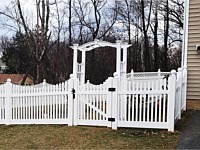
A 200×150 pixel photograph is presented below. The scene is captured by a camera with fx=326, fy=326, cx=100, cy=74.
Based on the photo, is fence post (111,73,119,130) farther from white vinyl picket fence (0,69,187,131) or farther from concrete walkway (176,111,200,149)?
concrete walkway (176,111,200,149)

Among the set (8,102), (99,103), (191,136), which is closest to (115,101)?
(99,103)

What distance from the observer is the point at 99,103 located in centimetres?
835

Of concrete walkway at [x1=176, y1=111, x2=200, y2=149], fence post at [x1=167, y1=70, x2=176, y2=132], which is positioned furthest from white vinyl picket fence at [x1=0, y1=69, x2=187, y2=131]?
concrete walkway at [x1=176, y1=111, x2=200, y2=149]

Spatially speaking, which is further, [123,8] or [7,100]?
[123,8]

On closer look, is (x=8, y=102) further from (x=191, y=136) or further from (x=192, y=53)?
(x=192, y=53)

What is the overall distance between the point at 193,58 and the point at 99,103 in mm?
3603

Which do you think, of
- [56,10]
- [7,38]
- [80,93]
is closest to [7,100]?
[80,93]

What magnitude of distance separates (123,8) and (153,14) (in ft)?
8.92

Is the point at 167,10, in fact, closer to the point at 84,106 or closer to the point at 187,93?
the point at 187,93

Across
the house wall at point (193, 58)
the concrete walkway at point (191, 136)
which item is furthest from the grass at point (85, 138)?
the house wall at point (193, 58)

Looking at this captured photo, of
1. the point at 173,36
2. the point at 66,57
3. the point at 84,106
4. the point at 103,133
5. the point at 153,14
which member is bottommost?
the point at 103,133

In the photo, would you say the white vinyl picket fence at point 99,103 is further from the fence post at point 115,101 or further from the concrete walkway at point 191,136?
the concrete walkway at point 191,136

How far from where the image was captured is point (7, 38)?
3341 centimetres

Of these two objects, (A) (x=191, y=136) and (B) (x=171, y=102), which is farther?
(B) (x=171, y=102)
